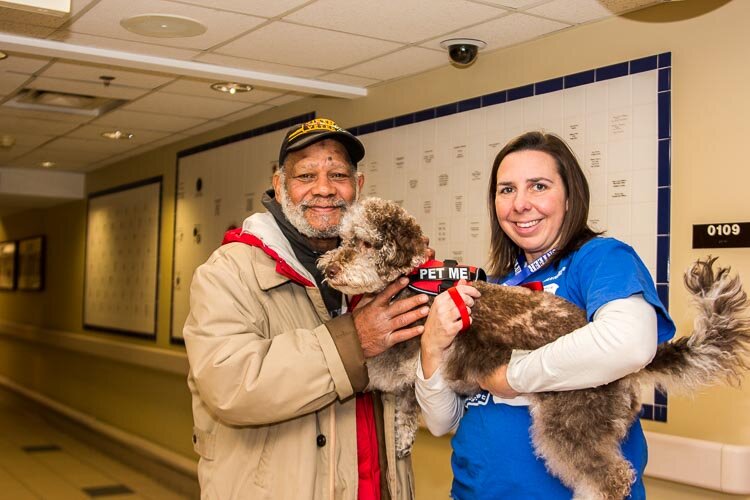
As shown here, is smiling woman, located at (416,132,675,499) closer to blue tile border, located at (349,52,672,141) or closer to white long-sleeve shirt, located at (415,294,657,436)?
white long-sleeve shirt, located at (415,294,657,436)

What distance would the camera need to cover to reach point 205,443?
2064 millimetres

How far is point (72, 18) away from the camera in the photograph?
361 centimetres

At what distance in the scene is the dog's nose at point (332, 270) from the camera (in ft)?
6.34

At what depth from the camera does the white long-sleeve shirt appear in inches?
60.7

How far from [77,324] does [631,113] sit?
7.79 m

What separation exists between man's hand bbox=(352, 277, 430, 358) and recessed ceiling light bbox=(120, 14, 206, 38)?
86.9 inches

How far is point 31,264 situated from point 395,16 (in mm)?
9118

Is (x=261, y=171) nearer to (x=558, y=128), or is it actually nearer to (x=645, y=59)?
(x=558, y=128)

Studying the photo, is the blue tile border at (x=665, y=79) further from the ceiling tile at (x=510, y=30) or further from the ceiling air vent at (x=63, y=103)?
the ceiling air vent at (x=63, y=103)

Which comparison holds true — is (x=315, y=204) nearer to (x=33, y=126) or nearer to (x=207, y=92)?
(x=207, y=92)

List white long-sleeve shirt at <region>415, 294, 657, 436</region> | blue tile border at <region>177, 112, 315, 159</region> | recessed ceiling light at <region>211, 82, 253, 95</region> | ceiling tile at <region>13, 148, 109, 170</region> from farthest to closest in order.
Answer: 1. ceiling tile at <region>13, 148, 109, 170</region>
2. blue tile border at <region>177, 112, 315, 159</region>
3. recessed ceiling light at <region>211, 82, 253, 95</region>
4. white long-sleeve shirt at <region>415, 294, 657, 436</region>

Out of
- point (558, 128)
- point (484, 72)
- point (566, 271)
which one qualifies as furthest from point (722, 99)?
point (566, 271)

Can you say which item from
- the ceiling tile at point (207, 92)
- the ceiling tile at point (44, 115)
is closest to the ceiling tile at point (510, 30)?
the ceiling tile at point (207, 92)

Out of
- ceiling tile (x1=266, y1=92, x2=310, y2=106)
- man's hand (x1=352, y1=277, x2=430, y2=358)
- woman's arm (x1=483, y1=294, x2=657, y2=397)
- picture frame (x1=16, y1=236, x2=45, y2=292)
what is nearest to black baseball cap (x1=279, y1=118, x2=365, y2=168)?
man's hand (x1=352, y1=277, x2=430, y2=358)
